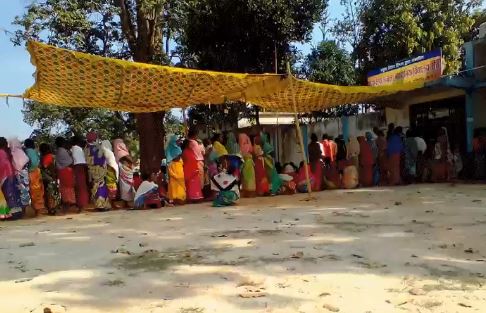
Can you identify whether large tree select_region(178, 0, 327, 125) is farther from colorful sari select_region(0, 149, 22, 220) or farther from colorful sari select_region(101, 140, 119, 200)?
colorful sari select_region(0, 149, 22, 220)

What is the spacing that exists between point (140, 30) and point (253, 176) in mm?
5842

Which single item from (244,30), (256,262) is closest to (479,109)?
(244,30)

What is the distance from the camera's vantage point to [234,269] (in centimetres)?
410

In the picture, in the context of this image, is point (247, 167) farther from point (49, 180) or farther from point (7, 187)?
point (7, 187)

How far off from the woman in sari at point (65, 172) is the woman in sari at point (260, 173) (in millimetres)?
3582

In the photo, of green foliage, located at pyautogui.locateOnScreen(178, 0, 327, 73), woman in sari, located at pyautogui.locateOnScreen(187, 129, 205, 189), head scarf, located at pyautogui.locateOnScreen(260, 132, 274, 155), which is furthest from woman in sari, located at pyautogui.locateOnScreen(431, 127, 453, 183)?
woman in sari, located at pyautogui.locateOnScreen(187, 129, 205, 189)

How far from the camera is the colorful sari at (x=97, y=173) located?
879cm

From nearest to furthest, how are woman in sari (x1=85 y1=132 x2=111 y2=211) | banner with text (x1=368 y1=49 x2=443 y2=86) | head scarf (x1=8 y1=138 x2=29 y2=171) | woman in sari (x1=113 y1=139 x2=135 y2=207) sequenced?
1. head scarf (x1=8 y1=138 x2=29 y2=171)
2. woman in sari (x1=85 y1=132 x2=111 y2=211)
3. woman in sari (x1=113 y1=139 x2=135 y2=207)
4. banner with text (x1=368 y1=49 x2=443 y2=86)

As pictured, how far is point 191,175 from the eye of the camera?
939cm

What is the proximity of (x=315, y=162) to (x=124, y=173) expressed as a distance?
4.22 meters

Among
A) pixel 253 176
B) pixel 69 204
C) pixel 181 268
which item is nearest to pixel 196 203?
pixel 253 176

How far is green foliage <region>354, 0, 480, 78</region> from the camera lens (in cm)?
1697

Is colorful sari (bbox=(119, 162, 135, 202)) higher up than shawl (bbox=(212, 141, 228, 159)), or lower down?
lower down

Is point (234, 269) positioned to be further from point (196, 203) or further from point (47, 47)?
point (196, 203)
